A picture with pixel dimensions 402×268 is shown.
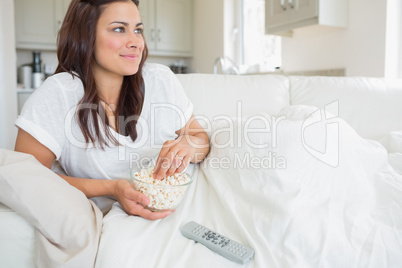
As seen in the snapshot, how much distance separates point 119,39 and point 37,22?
3567mm

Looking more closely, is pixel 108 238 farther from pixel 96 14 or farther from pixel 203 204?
pixel 96 14

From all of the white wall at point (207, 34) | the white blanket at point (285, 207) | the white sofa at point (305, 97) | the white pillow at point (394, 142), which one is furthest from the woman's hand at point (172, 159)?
the white wall at point (207, 34)

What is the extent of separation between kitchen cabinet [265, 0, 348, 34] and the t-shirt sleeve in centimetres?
193

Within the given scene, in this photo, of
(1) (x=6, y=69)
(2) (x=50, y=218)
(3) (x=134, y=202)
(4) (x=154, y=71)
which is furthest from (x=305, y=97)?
(1) (x=6, y=69)

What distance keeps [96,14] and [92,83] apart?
23 cm

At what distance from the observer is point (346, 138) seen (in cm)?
102

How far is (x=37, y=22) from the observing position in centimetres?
404

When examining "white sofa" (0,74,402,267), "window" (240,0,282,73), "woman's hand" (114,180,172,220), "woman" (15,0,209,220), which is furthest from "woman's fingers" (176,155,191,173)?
"window" (240,0,282,73)

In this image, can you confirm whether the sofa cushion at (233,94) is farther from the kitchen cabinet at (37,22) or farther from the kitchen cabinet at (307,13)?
the kitchen cabinet at (37,22)

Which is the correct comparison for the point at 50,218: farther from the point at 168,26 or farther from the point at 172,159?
the point at 168,26

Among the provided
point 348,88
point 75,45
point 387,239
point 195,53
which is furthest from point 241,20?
point 387,239

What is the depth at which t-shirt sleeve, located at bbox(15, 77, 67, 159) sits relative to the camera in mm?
988

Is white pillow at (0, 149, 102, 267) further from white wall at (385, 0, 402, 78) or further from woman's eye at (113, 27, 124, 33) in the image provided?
white wall at (385, 0, 402, 78)

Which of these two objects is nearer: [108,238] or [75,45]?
[108,238]
